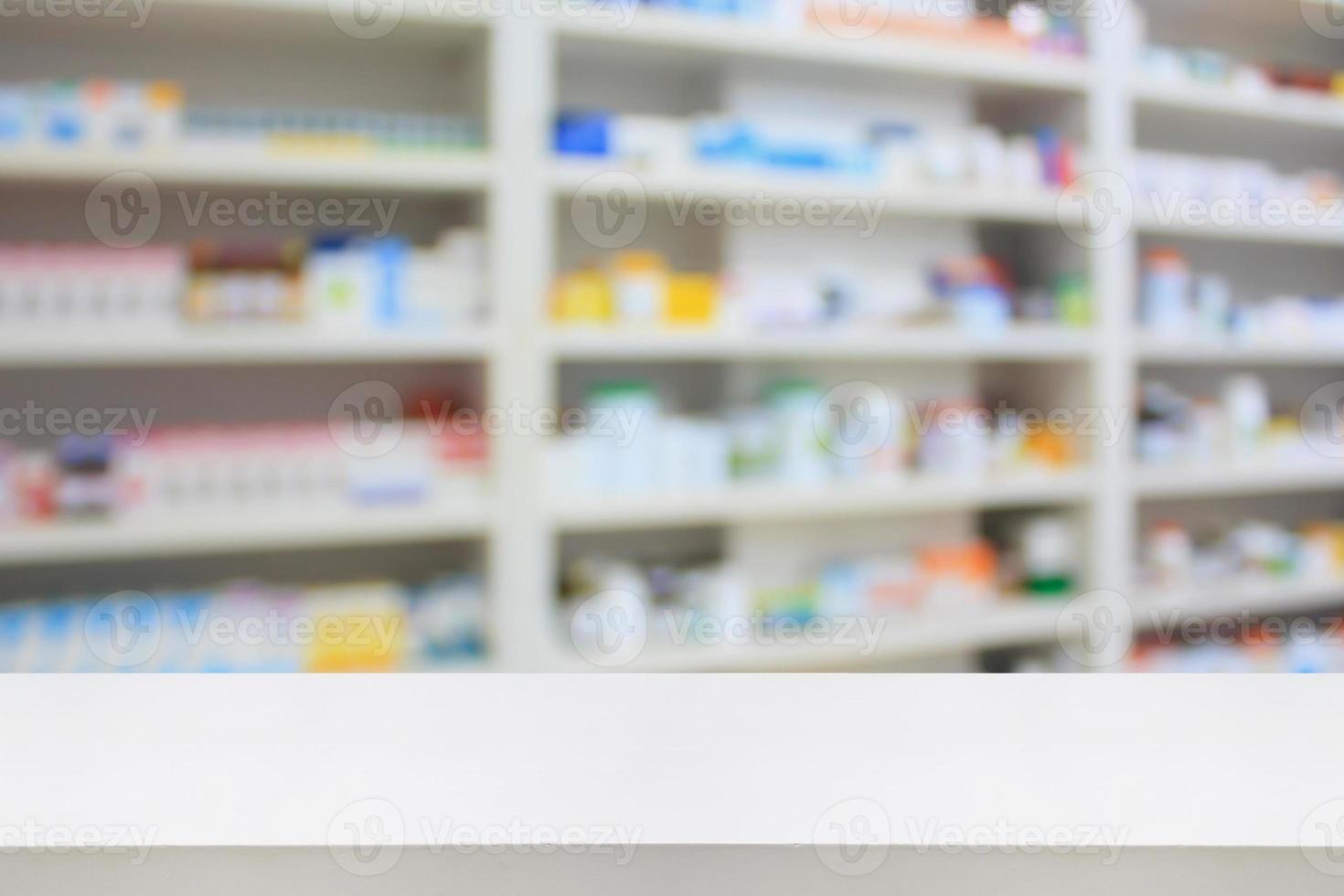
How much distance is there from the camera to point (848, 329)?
168 centimetres

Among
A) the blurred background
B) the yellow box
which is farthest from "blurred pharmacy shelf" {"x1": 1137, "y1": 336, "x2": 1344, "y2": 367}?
the yellow box

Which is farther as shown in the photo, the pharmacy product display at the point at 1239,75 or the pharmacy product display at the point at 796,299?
the pharmacy product display at the point at 1239,75

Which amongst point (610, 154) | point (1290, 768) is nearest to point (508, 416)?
point (610, 154)

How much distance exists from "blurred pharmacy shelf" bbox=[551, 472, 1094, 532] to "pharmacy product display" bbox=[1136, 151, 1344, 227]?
0.57 m

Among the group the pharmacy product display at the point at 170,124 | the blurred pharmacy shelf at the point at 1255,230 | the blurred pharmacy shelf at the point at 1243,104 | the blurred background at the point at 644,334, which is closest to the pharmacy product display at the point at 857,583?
the blurred background at the point at 644,334

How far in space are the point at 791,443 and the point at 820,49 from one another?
2.17ft

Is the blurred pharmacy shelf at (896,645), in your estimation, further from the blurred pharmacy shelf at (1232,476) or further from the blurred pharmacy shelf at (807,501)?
the blurred pharmacy shelf at (1232,476)

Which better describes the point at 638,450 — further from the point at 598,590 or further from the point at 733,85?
the point at 733,85

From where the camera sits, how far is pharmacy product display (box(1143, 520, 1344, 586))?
1990 millimetres

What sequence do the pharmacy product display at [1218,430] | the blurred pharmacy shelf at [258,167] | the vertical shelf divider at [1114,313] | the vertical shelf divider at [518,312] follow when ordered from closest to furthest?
the blurred pharmacy shelf at [258,167], the vertical shelf divider at [518,312], the vertical shelf divider at [1114,313], the pharmacy product display at [1218,430]

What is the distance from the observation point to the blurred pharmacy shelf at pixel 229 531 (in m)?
1.33

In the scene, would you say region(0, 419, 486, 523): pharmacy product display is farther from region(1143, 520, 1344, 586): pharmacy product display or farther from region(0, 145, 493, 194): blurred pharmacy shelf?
region(1143, 520, 1344, 586): pharmacy product display

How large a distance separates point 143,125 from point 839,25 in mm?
1095

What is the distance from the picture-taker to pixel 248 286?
1.39 meters
